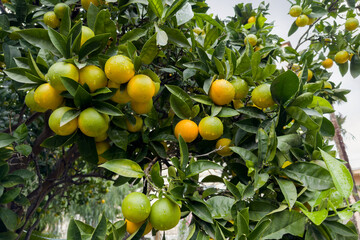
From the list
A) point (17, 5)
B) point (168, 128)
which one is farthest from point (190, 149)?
point (17, 5)

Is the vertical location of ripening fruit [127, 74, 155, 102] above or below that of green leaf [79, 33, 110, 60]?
below

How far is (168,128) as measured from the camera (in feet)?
2.63

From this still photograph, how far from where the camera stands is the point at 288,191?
2.00 ft

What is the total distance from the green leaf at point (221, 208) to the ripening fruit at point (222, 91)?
28 centimetres

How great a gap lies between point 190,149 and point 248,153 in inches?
10.6

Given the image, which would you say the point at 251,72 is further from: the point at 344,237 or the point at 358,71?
the point at 358,71

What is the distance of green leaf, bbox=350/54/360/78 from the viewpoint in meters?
1.54

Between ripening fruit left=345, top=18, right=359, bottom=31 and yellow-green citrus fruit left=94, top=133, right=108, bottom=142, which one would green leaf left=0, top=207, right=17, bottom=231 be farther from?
ripening fruit left=345, top=18, right=359, bottom=31

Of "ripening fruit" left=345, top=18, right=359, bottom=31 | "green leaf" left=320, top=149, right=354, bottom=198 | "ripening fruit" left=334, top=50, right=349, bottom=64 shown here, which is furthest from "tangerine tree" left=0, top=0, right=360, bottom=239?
"ripening fruit" left=345, top=18, right=359, bottom=31

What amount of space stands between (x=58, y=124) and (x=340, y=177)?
629 millimetres

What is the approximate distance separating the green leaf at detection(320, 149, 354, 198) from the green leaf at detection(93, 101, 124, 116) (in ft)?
1.53

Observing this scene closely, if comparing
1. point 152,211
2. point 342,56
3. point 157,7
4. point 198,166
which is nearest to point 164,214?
point 152,211

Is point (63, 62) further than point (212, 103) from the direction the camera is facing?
No

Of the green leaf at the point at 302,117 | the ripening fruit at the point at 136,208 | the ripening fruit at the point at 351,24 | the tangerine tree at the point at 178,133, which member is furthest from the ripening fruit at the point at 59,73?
the ripening fruit at the point at 351,24
